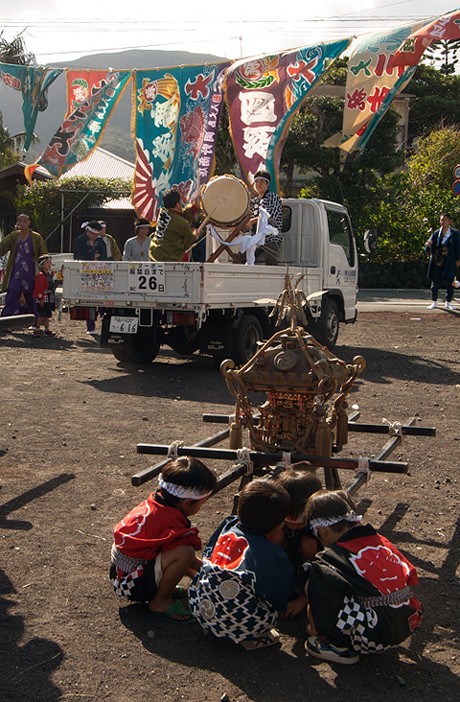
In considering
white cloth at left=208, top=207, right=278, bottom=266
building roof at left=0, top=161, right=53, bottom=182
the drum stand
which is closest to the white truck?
the drum stand

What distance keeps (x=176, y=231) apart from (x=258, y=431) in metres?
5.65

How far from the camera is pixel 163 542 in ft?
11.2

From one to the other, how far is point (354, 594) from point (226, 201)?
277 inches

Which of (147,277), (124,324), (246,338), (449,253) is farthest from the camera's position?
(449,253)

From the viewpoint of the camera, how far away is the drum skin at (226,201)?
30.6ft

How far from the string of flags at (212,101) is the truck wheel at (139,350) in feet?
13.3

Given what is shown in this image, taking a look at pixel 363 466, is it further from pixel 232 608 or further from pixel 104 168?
pixel 104 168

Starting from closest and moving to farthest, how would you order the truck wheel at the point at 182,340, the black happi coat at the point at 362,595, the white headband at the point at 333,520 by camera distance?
the black happi coat at the point at 362,595
the white headband at the point at 333,520
the truck wheel at the point at 182,340

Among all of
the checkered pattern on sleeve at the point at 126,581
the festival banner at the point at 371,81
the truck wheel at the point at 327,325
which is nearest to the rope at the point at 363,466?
the checkered pattern on sleeve at the point at 126,581

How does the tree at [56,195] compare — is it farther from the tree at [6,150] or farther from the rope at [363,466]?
the rope at [363,466]

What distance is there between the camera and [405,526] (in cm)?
452

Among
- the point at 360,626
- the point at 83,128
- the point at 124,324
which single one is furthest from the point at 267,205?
the point at 360,626

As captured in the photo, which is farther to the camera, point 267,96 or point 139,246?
point 267,96

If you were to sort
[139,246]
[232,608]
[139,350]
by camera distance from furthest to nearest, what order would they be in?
[139,246] → [139,350] → [232,608]
